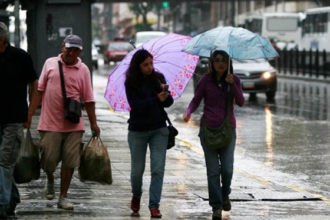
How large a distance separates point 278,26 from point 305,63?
683 inches

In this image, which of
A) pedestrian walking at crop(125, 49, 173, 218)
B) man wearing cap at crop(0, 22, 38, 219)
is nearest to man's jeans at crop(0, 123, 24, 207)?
man wearing cap at crop(0, 22, 38, 219)

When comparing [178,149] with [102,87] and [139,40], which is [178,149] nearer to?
[102,87]

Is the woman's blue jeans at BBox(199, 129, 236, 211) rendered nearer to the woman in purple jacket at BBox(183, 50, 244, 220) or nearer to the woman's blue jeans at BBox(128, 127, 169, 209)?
the woman in purple jacket at BBox(183, 50, 244, 220)

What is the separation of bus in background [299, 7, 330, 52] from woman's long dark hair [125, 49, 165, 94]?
127 ft

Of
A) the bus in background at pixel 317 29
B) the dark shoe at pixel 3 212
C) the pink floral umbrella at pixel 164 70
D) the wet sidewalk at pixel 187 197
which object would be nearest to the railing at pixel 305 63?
the bus in background at pixel 317 29

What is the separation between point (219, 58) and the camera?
8953mm

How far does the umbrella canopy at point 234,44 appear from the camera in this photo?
924 centimetres

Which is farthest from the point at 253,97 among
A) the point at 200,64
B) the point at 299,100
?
→ the point at 200,64

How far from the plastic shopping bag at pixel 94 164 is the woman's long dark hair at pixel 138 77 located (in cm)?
74

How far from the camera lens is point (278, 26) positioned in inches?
2434

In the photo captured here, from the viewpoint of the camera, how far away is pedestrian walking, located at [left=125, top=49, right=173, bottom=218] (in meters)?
8.92

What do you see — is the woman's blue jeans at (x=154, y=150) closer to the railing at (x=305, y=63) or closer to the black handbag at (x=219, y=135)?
the black handbag at (x=219, y=135)

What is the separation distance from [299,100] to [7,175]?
20.5 meters

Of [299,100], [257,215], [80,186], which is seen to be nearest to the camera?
[257,215]
